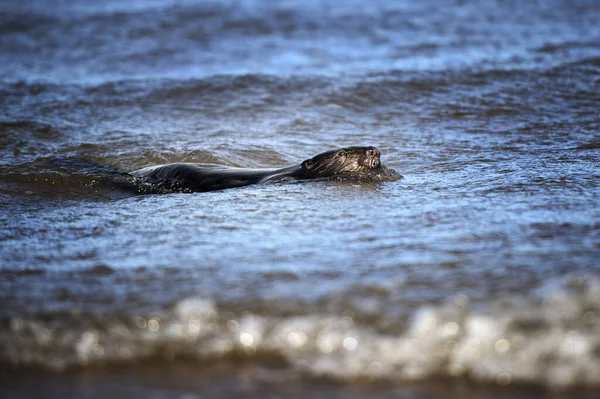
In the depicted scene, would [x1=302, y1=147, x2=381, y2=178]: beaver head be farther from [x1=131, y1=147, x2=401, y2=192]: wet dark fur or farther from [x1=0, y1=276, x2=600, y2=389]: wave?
[x1=0, y1=276, x2=600, y2=389]: wave

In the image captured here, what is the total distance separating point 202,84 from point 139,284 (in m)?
6.66

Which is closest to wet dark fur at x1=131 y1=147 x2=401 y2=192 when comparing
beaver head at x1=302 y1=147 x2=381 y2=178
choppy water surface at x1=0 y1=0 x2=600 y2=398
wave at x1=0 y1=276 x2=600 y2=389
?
beaver head at x1=302 y1=147 x2=381 y2=178

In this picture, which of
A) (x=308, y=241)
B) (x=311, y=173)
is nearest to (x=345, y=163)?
(x=311, y=173)

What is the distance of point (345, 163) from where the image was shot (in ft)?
17.4

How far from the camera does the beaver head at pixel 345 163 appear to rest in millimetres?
5285

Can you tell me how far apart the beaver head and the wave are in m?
2.47

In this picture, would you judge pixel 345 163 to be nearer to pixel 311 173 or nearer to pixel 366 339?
pixel 311 173

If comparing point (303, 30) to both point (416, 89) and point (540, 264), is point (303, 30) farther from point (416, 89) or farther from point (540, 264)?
point (540, 264)

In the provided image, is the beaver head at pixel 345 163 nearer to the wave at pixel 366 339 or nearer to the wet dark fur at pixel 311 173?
the wet dark fur at pixel 311 173

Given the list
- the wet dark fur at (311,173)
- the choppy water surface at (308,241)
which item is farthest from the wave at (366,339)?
the wet dark fur at (311,173)

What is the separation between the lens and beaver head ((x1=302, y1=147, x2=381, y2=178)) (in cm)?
529

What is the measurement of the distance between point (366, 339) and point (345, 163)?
8.96 feet

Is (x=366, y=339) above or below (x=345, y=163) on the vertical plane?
below

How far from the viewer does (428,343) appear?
8.68ft
